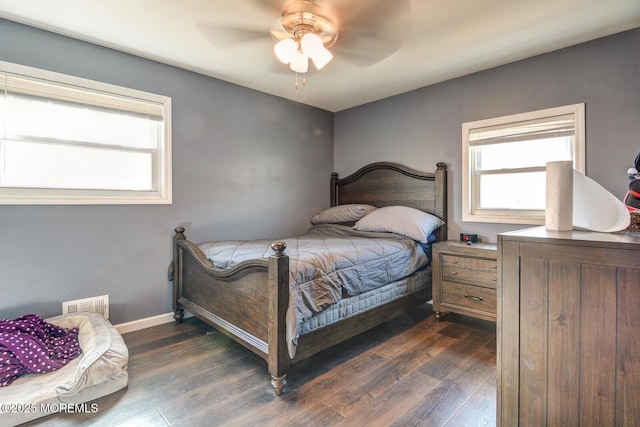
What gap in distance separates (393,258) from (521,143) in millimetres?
1619

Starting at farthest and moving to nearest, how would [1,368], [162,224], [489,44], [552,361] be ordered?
[162,224], [489,44], [1,368], [552,361]

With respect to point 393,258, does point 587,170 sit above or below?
above

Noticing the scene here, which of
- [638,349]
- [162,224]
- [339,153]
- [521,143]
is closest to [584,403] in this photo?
[638,349]

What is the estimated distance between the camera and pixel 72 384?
1633mm

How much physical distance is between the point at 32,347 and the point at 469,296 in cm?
308

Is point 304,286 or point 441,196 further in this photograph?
point 441,196

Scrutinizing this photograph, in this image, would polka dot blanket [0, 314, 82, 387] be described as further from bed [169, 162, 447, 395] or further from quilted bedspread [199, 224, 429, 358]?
quilted bedspread [199, 224, 429, 358]

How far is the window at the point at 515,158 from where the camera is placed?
2.58 meters

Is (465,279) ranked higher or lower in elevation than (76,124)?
lower

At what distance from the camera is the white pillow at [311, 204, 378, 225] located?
143 inches

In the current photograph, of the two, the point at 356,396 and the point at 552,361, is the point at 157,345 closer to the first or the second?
the point at 356,396

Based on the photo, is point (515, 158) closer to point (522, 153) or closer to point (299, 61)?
point (522, 153)

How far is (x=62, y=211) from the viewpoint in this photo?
7.61 feet

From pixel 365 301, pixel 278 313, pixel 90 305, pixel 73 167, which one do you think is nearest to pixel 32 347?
pixel 90 305
